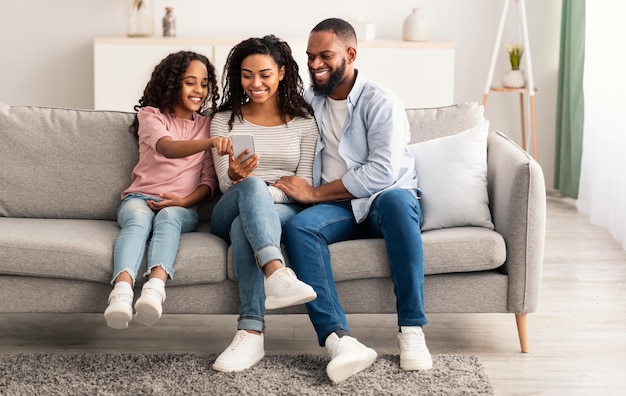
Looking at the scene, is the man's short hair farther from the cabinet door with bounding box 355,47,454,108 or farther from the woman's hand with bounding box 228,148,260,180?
the cabinet door with bounding box 355,47,454,108

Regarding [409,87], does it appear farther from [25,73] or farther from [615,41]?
[25,73]

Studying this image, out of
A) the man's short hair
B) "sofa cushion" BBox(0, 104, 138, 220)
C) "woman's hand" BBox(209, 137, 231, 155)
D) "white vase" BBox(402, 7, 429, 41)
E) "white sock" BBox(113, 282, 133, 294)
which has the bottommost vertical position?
"white sock" BBox(113, 282, 133, 294)

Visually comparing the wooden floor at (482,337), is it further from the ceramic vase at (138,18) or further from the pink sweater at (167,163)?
the ceramic vase at (138,18)

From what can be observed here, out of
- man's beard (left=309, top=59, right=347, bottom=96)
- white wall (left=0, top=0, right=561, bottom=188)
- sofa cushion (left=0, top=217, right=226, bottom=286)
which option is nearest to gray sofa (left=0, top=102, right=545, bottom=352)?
sofa cushion (left=0, top=217, right=226, bottom=286)

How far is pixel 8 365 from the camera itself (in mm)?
2629

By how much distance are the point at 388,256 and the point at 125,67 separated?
2.91m

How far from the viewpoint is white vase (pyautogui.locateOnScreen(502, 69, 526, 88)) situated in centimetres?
535

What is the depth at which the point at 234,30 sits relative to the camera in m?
5.58

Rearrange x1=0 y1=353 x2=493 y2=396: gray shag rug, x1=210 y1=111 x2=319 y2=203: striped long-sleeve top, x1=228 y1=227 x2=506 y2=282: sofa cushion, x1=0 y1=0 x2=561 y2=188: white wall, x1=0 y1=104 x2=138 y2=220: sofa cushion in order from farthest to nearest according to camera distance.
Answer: x1=0 y1=0 x2=561 y2=188: white wall → x1=0 y1=104 x2=138 y2=220: sofa cushion → x1=210 y1=111 x2=319 y2=203: striped long-sleeve top → x1=228 y1=227 x2=506 y2=282: sofa cushion → x1=0 y1=353 x2=493 y2=396: gray shag rug

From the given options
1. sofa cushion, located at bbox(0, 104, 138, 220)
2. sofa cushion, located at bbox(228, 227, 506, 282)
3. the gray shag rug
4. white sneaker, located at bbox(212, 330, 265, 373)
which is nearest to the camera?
the gray shag rug

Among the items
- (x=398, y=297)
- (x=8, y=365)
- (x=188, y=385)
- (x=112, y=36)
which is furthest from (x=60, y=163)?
(x=112, y=36)

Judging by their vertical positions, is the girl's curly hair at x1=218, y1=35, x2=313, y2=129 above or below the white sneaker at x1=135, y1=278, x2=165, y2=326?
above

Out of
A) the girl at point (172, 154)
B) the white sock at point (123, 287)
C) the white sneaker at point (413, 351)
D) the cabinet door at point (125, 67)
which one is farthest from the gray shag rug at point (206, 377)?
the cabinet door at point (125, 67)

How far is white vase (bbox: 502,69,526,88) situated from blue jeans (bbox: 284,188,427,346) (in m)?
2.79
